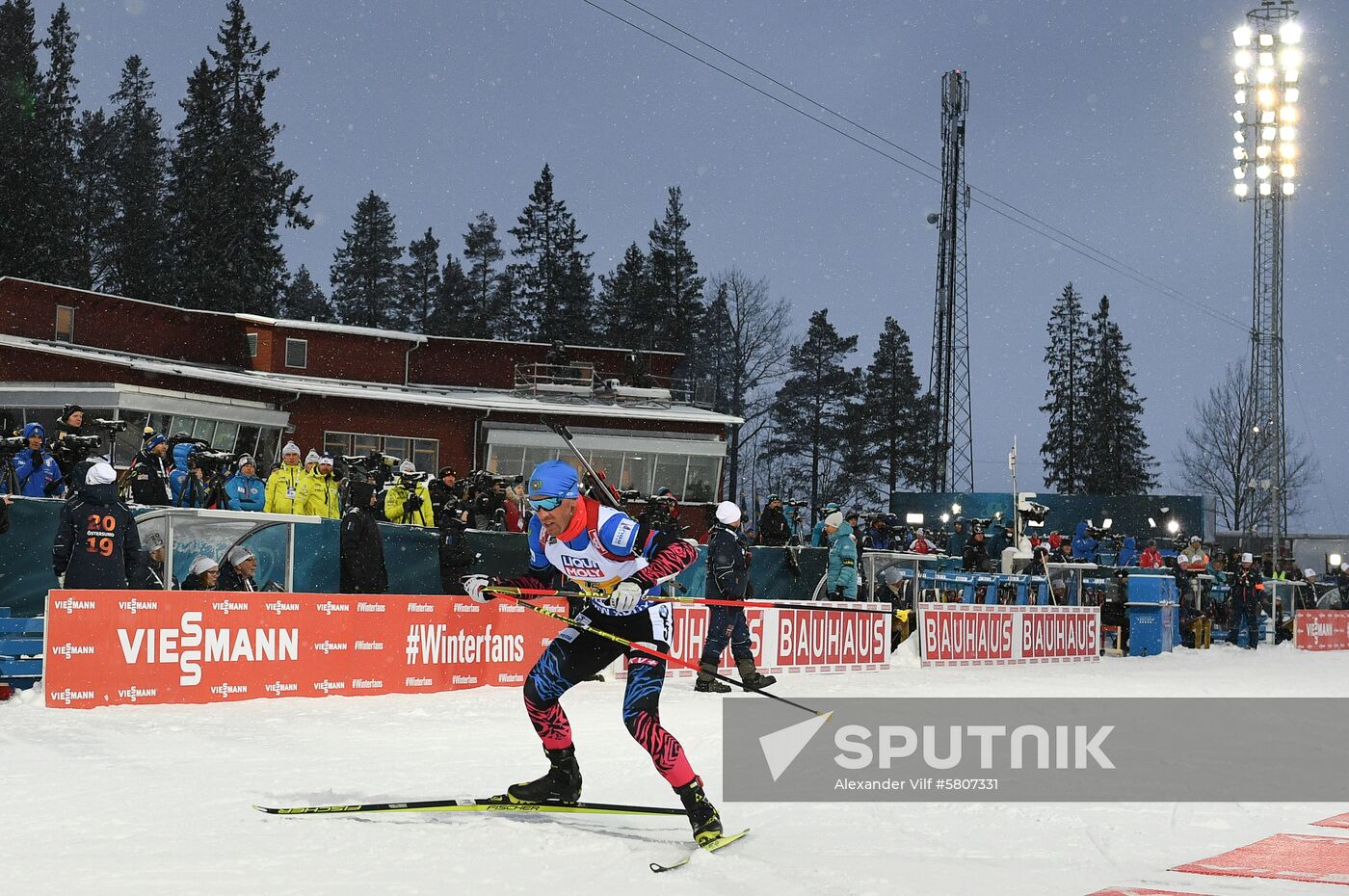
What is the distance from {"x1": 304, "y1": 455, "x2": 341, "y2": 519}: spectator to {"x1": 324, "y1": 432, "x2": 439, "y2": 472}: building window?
69.6 ft

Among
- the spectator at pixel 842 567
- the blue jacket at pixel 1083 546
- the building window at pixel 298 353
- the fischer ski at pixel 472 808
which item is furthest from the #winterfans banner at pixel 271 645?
the building window at pixel 298 353

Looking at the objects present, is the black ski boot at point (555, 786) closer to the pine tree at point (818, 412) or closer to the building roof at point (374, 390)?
the building roof at point (374, 390)

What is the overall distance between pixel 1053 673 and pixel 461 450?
74.5ft

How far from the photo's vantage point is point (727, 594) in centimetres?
1459

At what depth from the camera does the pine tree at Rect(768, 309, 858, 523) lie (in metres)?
72.2

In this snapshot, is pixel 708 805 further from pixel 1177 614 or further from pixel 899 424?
pixel 899 424

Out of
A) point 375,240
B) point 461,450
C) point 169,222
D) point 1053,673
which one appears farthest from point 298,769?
point 375,240

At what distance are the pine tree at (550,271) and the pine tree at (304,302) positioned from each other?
10967 millimetres

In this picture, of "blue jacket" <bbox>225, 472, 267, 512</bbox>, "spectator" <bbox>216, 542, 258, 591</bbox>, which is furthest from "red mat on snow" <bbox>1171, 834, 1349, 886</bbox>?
"blue jacket" <bbox>225, 472, 267, 512</bbox>

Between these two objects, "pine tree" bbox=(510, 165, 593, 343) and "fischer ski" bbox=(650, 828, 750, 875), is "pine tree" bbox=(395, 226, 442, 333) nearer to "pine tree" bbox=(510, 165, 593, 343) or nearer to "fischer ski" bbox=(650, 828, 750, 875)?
"pine tree" bbox=(510, 165, 593, 343)

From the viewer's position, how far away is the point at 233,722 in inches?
421

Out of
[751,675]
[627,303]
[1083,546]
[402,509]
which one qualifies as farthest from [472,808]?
[627,303]

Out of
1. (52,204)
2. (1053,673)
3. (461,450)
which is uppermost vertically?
(52,204)

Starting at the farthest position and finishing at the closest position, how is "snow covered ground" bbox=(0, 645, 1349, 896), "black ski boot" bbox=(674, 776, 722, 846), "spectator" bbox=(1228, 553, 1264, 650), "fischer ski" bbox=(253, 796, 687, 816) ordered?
"spectator" bbox=(1228, 553, 1264, 650) → "fischer ski" bbox=(253, 796, 687, 816) → "black ski boot" bbox=(674, 776, 722, 846) → "snow covered ground" bbox=(0, 645, 1349, 896)
